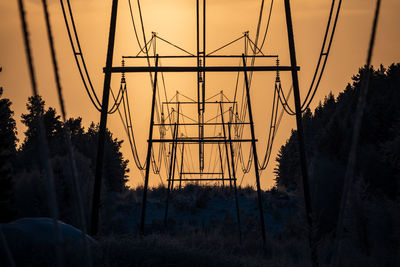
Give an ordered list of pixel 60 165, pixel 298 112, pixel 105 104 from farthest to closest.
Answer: pixel 60 165 < pixel 298 112 < pixel 105 104

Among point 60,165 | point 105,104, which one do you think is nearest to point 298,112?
point 105,104

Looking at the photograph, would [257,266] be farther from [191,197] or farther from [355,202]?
[191,197]

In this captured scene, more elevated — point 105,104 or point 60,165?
point 60,165

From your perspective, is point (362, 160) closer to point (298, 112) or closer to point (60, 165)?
A: point (60, 165)

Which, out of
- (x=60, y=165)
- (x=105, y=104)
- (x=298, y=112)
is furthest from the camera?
(x=60, y=165)

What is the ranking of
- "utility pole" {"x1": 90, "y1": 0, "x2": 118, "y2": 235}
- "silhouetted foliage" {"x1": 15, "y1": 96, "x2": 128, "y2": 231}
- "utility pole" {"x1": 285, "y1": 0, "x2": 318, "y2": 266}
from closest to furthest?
"utility pole" {"x1": 90, "y1": 0, "x2": 118, "y2": 235} → "utility pole" {"x1": 285, "y1": 0, "x2": 318, "y2": 266} → "silhouetted foliage" {"x1": 15, "y1": 96, "x2": 128, "y2": 231}

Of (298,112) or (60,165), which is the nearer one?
(298,112)

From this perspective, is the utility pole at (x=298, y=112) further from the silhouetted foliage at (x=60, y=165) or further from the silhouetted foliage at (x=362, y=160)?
the silhouetted foliage at (x=362, y=160)

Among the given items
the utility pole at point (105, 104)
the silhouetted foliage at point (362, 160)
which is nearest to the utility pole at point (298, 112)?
the utility pole at point (105, 104)

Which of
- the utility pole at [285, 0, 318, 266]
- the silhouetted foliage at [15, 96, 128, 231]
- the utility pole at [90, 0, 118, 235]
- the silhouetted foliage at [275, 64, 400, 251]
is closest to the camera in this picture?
the utility pole at [90, 0, 118, 235]

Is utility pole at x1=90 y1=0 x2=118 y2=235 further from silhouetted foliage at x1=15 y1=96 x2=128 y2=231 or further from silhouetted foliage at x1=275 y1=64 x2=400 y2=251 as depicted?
silhouetted foliage at x1=275 y1=64 x2=400 y2=251

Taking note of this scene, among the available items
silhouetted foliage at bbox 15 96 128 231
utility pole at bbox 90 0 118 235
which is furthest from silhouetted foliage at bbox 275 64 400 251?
utility pole at bbox 90 0 118 235

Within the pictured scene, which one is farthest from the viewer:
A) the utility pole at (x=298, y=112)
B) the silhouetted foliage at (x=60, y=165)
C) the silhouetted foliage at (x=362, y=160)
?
the silhouetted foliage at (x=60, y=165)

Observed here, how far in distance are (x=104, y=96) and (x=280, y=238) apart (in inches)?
1019
